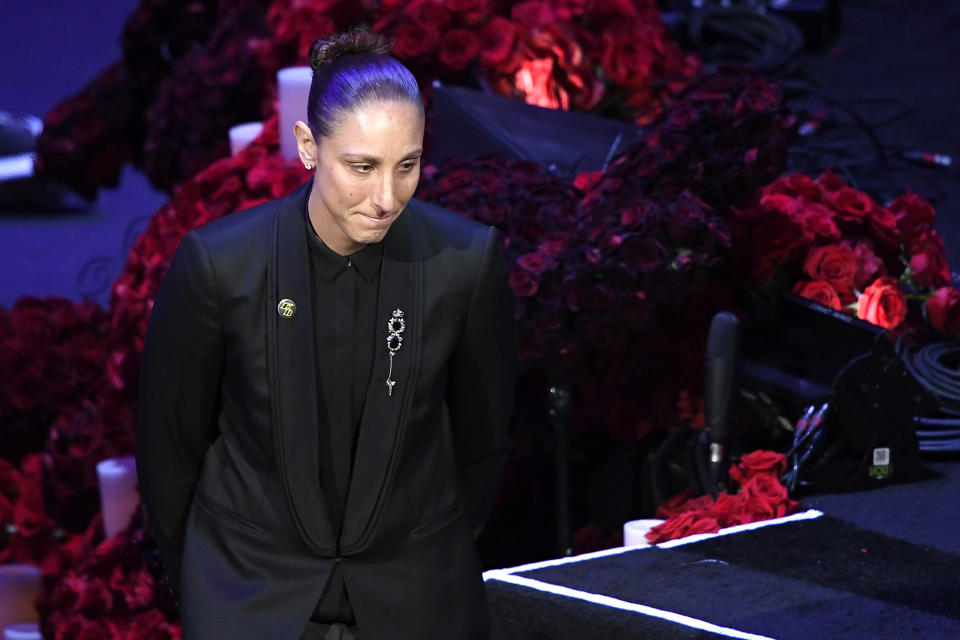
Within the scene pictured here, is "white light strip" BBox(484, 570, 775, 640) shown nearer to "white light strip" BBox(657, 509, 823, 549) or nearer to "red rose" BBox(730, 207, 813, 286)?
"white light strip" BBox(657, 509, 823, 549)

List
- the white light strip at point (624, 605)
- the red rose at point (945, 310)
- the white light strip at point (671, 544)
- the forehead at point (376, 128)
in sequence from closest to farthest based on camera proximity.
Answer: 1. the forehead at point (376, 128)
2. the white light strip at point (624, 605)
3. the white light strip at point (671, 544)
4. the red rose at point (945, 310)

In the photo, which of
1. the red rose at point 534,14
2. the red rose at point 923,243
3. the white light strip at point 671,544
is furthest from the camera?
the red rose at point 534,14

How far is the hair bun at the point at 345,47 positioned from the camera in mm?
1950

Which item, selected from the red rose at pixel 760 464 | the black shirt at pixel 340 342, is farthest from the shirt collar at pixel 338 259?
the red rose at pixel 760 464

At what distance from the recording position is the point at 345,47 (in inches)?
76.8

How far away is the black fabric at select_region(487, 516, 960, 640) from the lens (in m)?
2.36

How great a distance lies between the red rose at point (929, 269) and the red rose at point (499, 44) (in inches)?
37.9

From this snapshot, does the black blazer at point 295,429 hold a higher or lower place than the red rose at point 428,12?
lower

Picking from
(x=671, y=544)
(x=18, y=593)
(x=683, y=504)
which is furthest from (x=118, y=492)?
(x=671, y=544)

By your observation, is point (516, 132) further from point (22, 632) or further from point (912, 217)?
point (22, 632)

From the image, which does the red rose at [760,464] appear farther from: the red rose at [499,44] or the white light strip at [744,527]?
the red rose at [499,44]

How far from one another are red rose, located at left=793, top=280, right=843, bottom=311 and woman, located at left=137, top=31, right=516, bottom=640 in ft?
4.70

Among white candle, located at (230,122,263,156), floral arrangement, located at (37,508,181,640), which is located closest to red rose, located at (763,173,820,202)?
white candle, located at (230,122,263,156)

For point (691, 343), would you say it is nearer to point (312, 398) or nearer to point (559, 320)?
point (559, 320)
